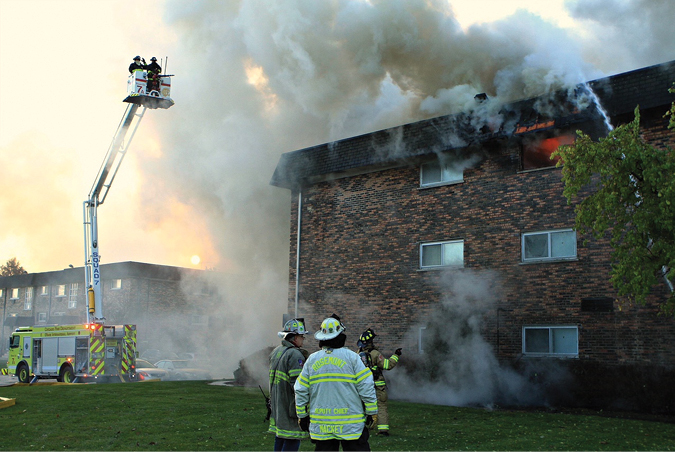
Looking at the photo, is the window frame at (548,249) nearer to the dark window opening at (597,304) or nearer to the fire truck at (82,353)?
the dark window opening at (597,304)

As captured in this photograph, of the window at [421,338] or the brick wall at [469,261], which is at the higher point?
the brick wall at [469,261]

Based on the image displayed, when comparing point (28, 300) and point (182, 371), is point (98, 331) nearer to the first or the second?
point (182, 371)

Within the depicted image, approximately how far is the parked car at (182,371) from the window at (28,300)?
77.1 feet

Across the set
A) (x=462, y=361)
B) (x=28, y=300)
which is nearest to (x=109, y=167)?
(x=462, y=361)

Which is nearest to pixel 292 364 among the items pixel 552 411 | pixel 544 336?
pixel 552 411

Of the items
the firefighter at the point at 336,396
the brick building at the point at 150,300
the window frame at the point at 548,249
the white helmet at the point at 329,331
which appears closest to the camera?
the firefighter at the point at 336,396

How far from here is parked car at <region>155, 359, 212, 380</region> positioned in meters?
25.1

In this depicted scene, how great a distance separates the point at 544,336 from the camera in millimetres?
14781

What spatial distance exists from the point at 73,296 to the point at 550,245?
35.4 metres

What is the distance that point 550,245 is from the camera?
48.8 feet

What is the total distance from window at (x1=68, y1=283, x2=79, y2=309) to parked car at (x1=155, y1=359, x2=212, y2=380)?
17.8 metres

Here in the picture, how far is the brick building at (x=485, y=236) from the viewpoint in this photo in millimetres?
13578

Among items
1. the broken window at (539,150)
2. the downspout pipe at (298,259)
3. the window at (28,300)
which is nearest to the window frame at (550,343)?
the broken window at (539,150)

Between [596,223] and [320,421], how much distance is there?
625 centimetres
